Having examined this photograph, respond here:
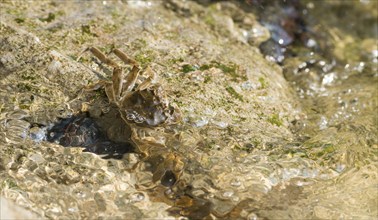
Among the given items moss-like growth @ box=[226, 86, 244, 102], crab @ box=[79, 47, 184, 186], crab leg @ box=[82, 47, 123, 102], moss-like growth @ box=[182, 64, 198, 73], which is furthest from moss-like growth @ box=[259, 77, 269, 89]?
crab leg @ box=[82, 47, 123, 102]

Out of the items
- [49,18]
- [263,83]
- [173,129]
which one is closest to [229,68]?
[263,83]

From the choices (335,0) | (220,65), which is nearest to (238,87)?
(220,65)

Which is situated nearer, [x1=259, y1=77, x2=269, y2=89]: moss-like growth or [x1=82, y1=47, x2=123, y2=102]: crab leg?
[x1=82, y1=47, x2=123, y2=102]: crab leg

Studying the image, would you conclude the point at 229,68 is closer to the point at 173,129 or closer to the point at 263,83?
the point at 263,83

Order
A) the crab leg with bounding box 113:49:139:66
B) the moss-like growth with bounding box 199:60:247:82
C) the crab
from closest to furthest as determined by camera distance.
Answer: the crab → the crab leg with bounding box 113:49:139:66 → the moss-like growth with bounding box 199:60:247:82

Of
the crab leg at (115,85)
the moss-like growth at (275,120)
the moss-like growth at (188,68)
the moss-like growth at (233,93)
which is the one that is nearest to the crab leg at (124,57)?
the crab leg at (115,85)

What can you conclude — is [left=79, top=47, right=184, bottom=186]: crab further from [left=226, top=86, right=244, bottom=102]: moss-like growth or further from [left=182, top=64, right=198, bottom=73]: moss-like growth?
[left=226, top=86, right=244, bottom=102]: moss-like growth
